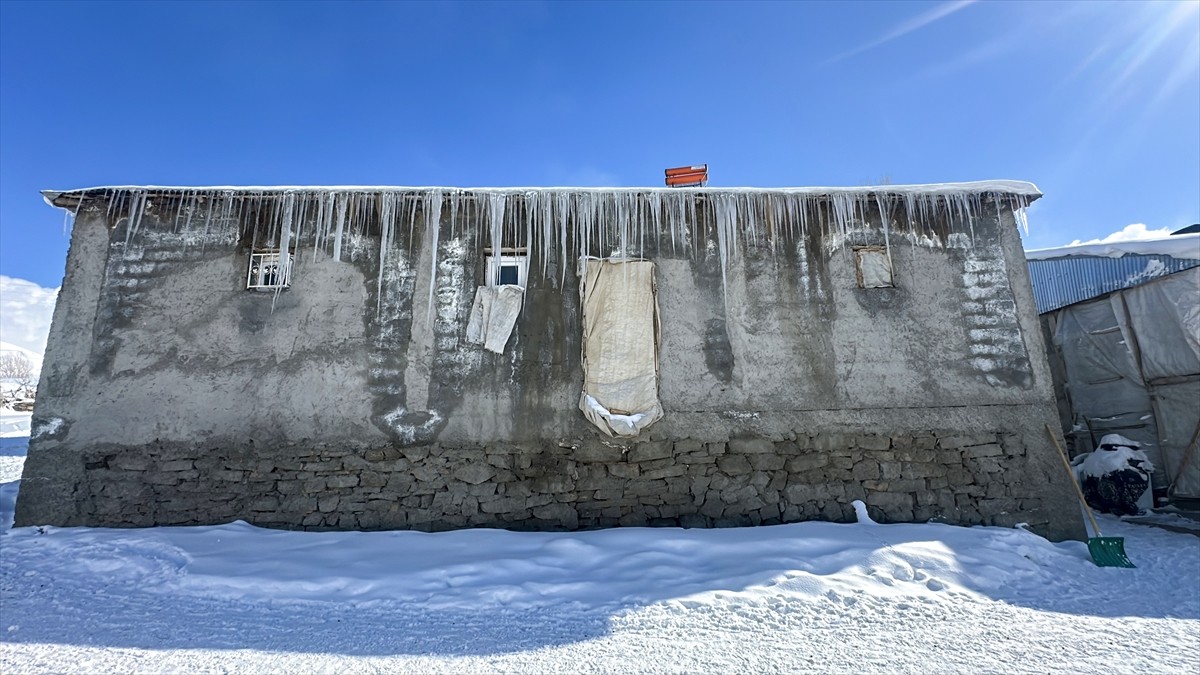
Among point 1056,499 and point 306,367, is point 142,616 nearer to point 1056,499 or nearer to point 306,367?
point 306,367

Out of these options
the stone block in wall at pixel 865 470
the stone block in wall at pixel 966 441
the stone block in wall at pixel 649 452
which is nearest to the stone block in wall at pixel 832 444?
the stone block in wall at pixel 865 470

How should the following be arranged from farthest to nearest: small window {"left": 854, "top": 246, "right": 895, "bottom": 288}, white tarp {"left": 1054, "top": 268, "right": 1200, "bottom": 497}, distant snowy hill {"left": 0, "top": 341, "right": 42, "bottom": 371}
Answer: distant snowy hill {"left": 0, "top": 341, "right": 42, "bottom": 371}, white tarp {"left": 1054, "top": 268, "right": 1200, "bottom": 497}, small window {"left": 854, "top": 246, "right": 895, "bottom": 288}

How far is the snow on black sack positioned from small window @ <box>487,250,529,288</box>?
7.61 metres

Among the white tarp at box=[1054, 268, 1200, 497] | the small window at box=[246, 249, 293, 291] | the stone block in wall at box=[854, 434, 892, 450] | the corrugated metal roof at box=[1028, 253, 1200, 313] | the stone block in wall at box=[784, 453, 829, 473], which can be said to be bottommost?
the stone block in wall at box=[784, 453, 829, 473]

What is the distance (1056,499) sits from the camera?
221 inches

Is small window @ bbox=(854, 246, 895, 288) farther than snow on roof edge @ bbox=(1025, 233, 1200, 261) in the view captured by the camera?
No

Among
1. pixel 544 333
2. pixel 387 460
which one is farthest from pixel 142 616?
pixel 544 333

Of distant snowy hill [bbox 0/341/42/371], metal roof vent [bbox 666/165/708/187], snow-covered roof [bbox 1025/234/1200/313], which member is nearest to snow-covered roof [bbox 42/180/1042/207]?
metal roof vent [bbox 666/165/708/187]

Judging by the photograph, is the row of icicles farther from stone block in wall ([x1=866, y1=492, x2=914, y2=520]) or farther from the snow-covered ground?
the snow-covered ground

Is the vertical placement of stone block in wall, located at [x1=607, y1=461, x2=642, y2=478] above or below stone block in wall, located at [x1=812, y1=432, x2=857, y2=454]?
below

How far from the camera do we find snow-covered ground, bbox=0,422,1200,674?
2.88 m

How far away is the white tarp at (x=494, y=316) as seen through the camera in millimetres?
5812

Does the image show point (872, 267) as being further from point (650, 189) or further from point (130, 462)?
point (130, 462)

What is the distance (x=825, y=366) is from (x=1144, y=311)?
17.3 ft
